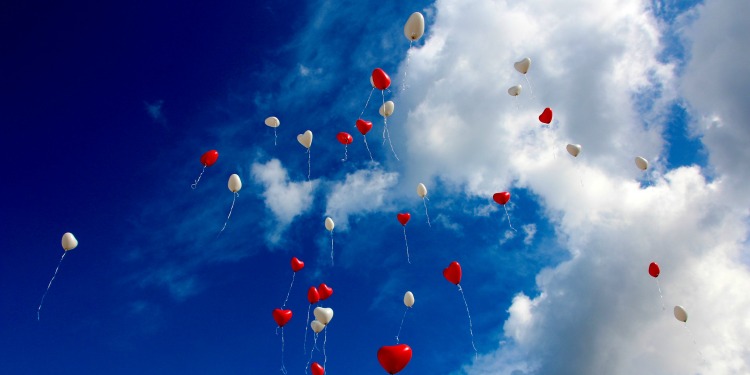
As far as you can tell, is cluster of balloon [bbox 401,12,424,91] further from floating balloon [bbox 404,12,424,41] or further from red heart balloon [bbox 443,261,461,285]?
red heart balloon [bbox 443,261,461,285]

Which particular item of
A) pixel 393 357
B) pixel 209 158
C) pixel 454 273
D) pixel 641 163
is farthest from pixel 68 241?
pixel 641 163

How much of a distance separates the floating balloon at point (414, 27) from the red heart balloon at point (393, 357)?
6658 mm

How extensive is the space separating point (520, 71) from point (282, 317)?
895 cm

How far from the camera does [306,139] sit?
1217cm

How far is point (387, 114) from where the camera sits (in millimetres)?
11469

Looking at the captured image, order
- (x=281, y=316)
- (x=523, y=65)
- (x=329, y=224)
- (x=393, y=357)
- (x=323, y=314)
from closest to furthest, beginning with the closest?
(x=393, y=357) → (x=323, y=314) → (x=281, y=316) → (x=523, y=65) → (x=329, y=224)

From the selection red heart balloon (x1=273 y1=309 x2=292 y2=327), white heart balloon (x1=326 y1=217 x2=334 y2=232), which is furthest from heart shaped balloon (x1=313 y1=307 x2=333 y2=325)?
white heart balloon (x1=326 y1=217 x2=334 y2=232)

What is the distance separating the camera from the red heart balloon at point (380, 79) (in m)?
10.5

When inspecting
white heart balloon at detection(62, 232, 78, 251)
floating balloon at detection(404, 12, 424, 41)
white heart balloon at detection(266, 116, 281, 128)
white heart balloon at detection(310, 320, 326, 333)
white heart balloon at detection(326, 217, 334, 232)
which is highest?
white heart balloon at detection(266, 116, 281, 128)

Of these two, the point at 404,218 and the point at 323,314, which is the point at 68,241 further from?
the point at 404,218

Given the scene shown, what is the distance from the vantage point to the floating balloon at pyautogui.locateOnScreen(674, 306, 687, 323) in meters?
12.4

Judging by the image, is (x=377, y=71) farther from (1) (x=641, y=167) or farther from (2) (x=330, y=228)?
(1) (x=641, y=167)

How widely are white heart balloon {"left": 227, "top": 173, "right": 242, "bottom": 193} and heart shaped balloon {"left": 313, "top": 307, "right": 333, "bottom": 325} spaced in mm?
3708

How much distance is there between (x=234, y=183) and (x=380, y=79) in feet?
15.2
